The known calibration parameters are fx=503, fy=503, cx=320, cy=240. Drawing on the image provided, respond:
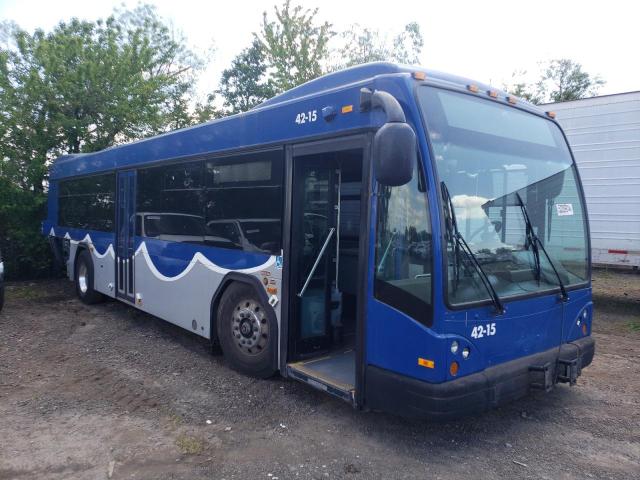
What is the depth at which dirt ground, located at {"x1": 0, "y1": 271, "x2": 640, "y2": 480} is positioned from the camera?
3.62 metres

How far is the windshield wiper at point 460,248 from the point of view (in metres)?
3.54

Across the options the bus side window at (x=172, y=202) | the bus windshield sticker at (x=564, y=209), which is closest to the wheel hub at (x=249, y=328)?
→ the bus side window at (x=172, y=202)

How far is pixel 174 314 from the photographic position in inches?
256

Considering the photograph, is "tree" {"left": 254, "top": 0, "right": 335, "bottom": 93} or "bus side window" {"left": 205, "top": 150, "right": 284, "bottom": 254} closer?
"bus side window" {"left": 205, "top": 150, "right": 284, "bottom": 254}

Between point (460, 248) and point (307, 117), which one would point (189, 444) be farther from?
point (307, 117)

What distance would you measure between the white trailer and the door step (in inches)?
222

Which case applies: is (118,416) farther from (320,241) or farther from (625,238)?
(625,238)

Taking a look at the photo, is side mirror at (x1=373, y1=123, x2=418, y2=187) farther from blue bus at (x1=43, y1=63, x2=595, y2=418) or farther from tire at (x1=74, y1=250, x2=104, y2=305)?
tire at (x1=74, y1=250, x2=104, y2=305)

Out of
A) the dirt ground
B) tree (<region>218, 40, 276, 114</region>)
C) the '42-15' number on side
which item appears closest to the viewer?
the dirt ground

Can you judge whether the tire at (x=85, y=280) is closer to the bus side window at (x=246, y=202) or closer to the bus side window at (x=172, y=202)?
the bus side window at (x=172, y=202)

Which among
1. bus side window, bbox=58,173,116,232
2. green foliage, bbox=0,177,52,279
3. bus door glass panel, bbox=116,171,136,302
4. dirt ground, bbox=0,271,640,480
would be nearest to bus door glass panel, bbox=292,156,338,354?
dirt ground, bbox=0,271,640,480

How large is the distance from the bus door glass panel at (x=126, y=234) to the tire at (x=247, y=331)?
266 cm

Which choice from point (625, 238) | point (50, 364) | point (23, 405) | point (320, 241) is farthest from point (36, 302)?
point (625, 238)

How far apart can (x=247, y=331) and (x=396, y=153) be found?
272 cm
